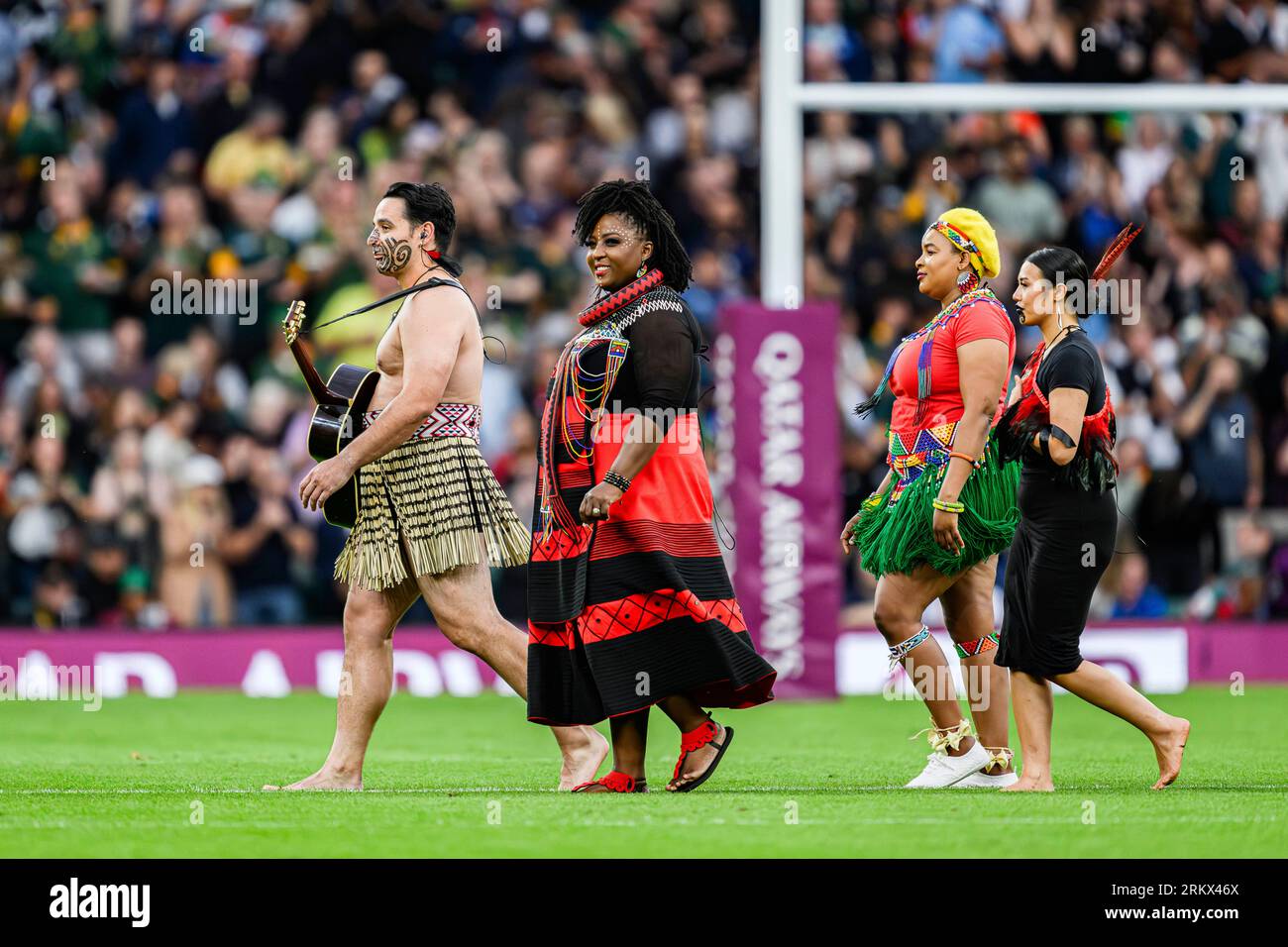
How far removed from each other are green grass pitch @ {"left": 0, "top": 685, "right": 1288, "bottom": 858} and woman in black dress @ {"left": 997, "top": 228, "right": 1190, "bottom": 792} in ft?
1.03

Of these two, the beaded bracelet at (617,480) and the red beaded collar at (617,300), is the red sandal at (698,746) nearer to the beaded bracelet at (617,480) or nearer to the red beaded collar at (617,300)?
the beaded bracelet at (617,480)

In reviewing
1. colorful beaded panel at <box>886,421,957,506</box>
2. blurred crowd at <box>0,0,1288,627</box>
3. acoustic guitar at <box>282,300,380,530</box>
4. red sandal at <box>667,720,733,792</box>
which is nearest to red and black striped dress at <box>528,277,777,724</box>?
red sandal at <box>667,720,733,792</box>

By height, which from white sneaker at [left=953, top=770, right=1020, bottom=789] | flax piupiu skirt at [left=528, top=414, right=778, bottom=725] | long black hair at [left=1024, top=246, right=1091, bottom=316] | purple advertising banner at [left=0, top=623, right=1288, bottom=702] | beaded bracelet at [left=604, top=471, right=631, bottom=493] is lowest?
purple advertising banner at [left=0, top=623, right=1288, bottom=702]

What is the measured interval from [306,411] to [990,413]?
8131 mm

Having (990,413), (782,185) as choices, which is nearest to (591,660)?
(990,413)

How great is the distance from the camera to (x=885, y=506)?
327 inches

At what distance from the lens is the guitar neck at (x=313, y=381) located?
8.10 meters

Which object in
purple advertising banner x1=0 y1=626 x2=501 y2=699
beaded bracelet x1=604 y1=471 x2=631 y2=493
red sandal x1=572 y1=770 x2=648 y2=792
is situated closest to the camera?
beaded bracelet x1=604 y1=471 x2=631 y2=493

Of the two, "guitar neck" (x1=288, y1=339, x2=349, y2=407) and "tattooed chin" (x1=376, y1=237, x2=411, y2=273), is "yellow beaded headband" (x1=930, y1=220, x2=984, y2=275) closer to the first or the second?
"tattooed chin" (x1=376, y1=237, x2=411, y2=273)

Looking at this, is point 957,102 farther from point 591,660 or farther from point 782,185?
point 591,660

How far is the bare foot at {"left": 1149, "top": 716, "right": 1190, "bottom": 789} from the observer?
313 inches

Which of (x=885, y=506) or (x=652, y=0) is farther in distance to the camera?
(x=652, y=0)

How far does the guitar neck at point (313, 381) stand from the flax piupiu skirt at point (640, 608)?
1.02 m

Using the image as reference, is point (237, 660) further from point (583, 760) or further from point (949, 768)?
point (949, 768)
